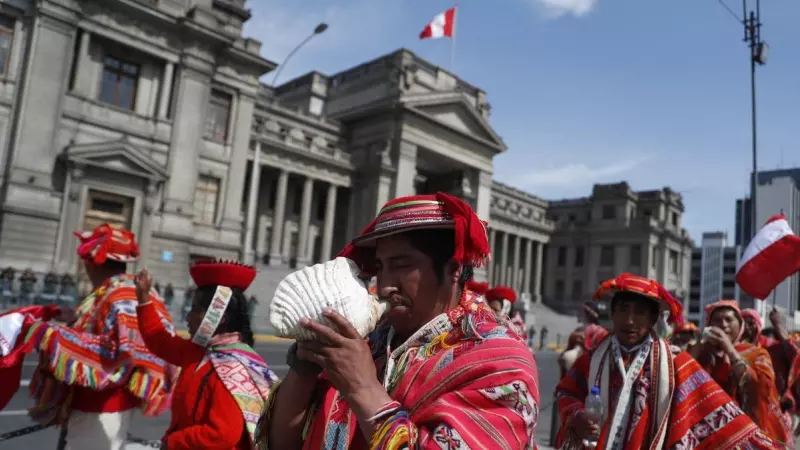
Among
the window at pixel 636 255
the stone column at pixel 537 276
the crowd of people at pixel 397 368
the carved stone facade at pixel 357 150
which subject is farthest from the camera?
the window at pixel 636 255

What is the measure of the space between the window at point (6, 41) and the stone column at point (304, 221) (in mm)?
20198

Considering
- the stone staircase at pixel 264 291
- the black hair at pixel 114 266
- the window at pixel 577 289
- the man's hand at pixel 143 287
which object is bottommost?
the stone staircase at pixel 264 291

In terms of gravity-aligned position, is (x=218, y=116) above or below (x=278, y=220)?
above

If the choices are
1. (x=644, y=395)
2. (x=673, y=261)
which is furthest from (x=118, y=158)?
(x=673, y=261)

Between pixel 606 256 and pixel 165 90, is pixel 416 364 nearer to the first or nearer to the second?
pixel 165 90

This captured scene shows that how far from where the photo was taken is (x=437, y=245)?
1.97m

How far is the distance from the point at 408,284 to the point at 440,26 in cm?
4201

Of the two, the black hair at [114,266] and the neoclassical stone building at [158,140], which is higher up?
the neoclassical stone building at [158,140]

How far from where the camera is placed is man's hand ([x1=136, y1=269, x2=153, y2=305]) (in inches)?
154

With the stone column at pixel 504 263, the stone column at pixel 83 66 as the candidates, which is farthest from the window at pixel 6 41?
the stone column at pixel 504 263

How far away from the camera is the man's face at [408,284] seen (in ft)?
6.29

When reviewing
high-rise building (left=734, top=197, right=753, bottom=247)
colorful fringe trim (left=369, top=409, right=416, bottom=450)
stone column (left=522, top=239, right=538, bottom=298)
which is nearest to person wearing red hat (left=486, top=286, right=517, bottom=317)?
high-rise building (left=734, top=197, right=753, bottom=247)

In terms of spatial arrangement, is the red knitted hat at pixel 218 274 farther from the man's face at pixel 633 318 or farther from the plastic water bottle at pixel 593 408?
the man's face at pixel 633 318

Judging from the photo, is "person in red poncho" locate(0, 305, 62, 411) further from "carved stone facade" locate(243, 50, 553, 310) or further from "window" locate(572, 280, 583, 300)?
"window" locate(572, 280, 583, 300)
